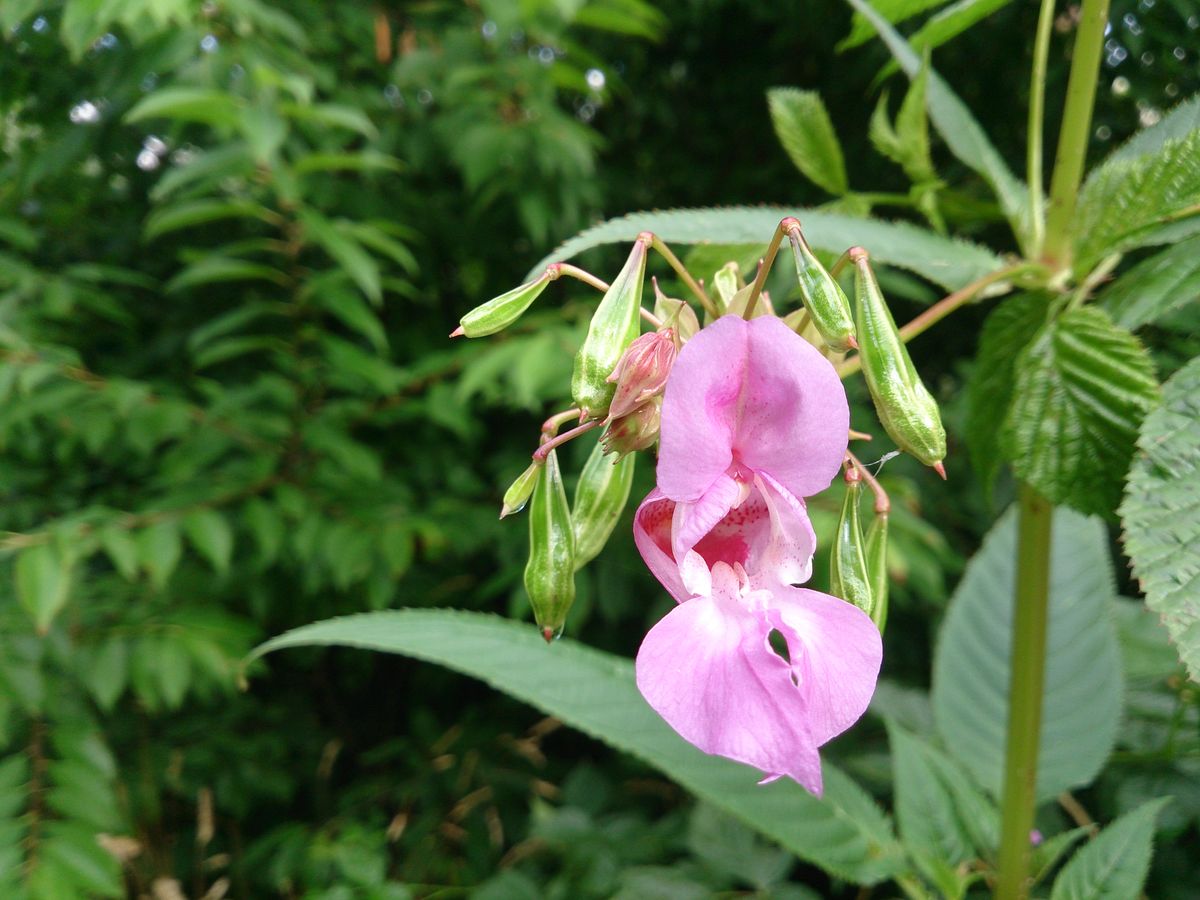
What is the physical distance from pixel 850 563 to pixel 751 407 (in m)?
0.08

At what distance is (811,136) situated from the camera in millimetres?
633

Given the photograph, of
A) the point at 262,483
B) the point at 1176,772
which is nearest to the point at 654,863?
the point at 1176,772

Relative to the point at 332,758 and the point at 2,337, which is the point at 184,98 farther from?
the point at 332,758

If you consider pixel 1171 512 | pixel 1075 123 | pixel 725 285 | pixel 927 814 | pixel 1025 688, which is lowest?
pixel 927 814

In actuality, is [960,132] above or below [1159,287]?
above

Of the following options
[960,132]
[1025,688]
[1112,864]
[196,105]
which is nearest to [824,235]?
[960,132]

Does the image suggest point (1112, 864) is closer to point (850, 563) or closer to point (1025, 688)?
point (1025, 688)

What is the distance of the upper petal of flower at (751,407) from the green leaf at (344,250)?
0.81 meters

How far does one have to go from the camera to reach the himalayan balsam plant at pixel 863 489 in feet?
1.05

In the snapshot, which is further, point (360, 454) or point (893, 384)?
point (360, 454)

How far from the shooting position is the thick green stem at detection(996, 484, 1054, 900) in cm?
54

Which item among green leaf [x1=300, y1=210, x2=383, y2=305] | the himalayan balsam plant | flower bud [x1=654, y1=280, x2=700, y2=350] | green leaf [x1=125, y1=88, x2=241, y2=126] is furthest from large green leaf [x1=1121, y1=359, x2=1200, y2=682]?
green leaf [x1=125, y1=88, x2=241, y2=126]

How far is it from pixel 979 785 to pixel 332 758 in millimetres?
1086

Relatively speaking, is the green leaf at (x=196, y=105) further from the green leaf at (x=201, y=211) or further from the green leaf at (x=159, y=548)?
the green leaf at (x=159, y=548)
